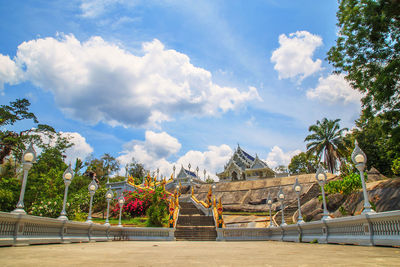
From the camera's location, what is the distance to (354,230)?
310 inches

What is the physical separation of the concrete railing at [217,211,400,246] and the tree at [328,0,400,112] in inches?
325

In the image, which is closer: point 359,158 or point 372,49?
point 359,158

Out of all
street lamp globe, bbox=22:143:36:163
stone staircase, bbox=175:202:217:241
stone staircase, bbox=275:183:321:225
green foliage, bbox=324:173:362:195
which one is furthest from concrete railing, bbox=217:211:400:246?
stone staircase, bbox=275:183:321:225

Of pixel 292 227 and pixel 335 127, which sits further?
pixel 335 127

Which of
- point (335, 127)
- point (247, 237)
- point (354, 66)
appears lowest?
point (247, 237)

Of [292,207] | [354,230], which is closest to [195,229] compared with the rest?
[354,230]

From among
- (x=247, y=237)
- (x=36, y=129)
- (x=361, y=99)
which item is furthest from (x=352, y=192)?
(x=36, y=129)

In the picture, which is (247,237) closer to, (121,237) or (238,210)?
(121,237)

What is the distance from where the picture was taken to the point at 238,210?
35844 mm

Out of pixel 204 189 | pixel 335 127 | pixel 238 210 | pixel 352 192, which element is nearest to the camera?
pixel 352 192

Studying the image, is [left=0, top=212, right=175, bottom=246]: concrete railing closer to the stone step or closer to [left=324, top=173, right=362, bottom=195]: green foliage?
the stone step

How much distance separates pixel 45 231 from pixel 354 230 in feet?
32.4

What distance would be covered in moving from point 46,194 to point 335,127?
128 ft

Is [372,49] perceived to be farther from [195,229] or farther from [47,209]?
[47,209]
